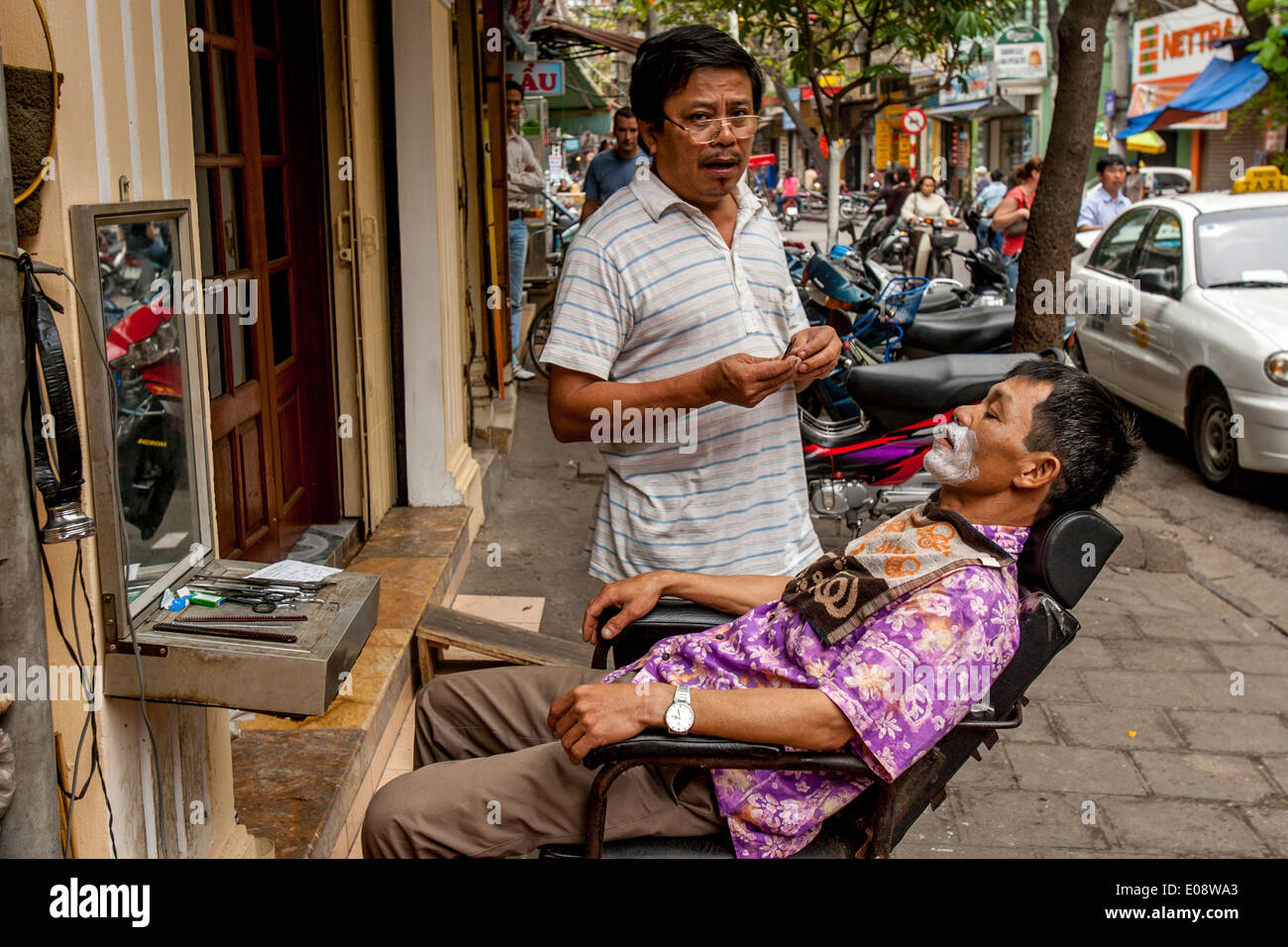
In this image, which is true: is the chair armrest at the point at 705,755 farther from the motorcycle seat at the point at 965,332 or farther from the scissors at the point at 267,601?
the motorcycle seat at the point at 965,332

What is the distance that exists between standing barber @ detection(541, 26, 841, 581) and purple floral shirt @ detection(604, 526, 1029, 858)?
488 millimetres

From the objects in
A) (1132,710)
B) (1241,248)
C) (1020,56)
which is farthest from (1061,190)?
(1020,56)

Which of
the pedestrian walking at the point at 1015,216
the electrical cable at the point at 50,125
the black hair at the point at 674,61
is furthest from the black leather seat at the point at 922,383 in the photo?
the pedestrian walking at the point at 1015,216

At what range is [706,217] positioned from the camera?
2783mm

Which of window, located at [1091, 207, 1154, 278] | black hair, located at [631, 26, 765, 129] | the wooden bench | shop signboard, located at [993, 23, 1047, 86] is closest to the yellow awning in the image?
shop signboard, located at [993, 23, 1047, 86]

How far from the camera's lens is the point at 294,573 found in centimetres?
217

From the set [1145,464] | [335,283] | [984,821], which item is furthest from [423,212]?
[1145,464]

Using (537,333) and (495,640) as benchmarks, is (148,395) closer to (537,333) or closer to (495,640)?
(495,640)

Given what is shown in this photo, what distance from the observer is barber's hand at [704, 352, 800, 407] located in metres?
2.47

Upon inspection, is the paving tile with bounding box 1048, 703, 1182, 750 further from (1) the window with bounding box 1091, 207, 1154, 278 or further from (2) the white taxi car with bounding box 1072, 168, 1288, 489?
(1) the window with bounding box 1091, 207, 1154, 278

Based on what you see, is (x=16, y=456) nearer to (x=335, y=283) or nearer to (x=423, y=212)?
(x=335, y=283)

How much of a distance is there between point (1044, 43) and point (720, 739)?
32.6 m

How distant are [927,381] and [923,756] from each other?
355 centimetres

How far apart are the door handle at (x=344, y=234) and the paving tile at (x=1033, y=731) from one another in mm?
2752
